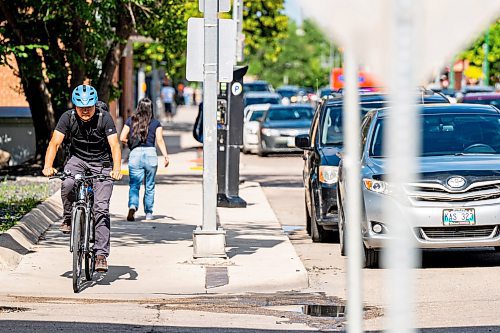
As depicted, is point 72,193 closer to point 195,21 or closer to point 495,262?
point 195,21

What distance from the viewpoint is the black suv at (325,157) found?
46.5 feet

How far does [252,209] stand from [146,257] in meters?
6.26

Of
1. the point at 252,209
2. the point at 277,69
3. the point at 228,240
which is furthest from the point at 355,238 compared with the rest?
the point at 277,69

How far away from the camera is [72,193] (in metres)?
11.1

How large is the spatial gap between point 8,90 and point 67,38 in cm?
625

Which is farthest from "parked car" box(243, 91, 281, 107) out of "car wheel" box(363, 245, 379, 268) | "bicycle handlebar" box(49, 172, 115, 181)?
"bicycle handlebar" box(49, 172, 115, 181)

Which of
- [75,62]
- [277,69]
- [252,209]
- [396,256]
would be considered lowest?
[277,69]

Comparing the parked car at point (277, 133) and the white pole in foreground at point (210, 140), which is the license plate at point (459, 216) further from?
the parked car at point (277, 133)

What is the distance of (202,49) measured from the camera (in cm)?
1234

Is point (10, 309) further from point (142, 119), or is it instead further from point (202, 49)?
point (142, 119)

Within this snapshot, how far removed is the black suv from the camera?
1418 centimetres

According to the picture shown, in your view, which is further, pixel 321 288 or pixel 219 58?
pixel 219 58

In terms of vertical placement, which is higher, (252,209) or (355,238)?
(355,238)

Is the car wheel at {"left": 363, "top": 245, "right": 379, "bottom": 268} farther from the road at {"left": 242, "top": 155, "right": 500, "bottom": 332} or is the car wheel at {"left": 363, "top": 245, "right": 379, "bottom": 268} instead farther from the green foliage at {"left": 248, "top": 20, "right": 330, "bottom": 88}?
the green foliage at {"left": 248, "top": 20, "right": 330, "bottom": 88}
